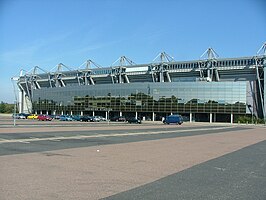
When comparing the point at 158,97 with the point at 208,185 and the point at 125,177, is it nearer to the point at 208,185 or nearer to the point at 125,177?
the point at 125,177

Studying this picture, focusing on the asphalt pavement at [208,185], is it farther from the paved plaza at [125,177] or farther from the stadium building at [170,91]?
the stadium building at [170,91]

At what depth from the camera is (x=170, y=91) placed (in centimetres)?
12419

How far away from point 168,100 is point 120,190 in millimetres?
115978

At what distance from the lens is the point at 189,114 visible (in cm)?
12256

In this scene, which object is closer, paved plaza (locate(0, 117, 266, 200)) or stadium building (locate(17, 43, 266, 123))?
paved plaza (locate(0, 117, 266, 200))

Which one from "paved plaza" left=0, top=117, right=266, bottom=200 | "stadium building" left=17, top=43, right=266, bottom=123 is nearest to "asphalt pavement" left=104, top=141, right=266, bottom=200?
"paved plaza" left=0, top=117, right=266, bottom=200

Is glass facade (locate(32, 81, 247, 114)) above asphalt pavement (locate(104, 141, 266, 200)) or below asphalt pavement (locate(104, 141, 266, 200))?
above

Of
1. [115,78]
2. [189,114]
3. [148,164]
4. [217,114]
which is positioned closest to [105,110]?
[115,78]

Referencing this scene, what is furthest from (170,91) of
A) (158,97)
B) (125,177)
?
(125,177)

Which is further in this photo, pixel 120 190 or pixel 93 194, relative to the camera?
pixel 120 190

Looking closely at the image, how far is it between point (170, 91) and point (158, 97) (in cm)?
472

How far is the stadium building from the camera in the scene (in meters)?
117

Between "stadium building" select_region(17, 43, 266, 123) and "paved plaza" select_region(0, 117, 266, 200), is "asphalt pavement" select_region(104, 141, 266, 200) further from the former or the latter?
"stadium building" select_region(17, 43, 266, 123)

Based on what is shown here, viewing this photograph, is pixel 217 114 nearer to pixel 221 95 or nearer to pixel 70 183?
pixel 221 95
